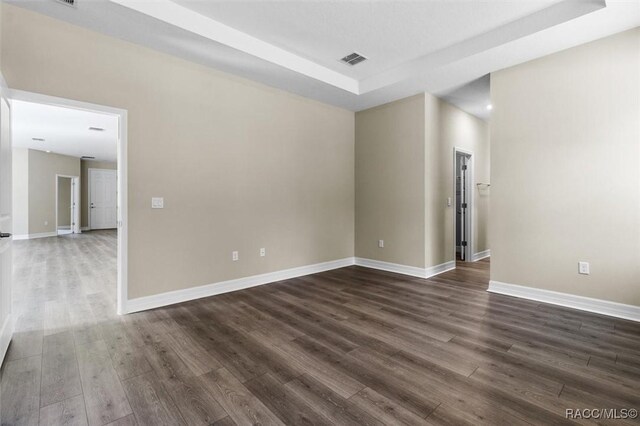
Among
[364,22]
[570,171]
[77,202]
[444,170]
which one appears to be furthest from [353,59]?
[77,202]

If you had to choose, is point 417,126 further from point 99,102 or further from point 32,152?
point 32,152

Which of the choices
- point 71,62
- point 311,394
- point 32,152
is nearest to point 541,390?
point 311,394

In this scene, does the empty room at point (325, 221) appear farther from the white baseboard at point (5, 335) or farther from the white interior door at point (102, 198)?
the white interior door at point (102, 198)

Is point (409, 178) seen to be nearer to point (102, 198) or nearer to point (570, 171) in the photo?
point (570, 171)

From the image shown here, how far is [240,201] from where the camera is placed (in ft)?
13.1

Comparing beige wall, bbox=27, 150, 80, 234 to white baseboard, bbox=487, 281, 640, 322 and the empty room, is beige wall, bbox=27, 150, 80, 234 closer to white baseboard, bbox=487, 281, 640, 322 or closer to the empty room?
the empty room

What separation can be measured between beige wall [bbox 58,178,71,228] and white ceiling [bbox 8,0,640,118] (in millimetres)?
10944

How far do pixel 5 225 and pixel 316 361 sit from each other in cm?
254

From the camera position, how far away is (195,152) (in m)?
3.55

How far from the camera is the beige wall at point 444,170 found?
4.60 m

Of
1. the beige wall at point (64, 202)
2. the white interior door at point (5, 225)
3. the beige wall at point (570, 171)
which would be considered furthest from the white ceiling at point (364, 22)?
the beige wall at point (64, 202)

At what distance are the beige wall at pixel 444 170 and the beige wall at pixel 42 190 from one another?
11561 millimetres

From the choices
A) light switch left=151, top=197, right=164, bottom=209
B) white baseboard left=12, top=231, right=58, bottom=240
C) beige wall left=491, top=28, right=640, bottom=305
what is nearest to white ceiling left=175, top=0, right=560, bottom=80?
beige wall left=491, top=28, right=640, bottom=305

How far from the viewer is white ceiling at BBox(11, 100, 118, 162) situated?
5512 mm
